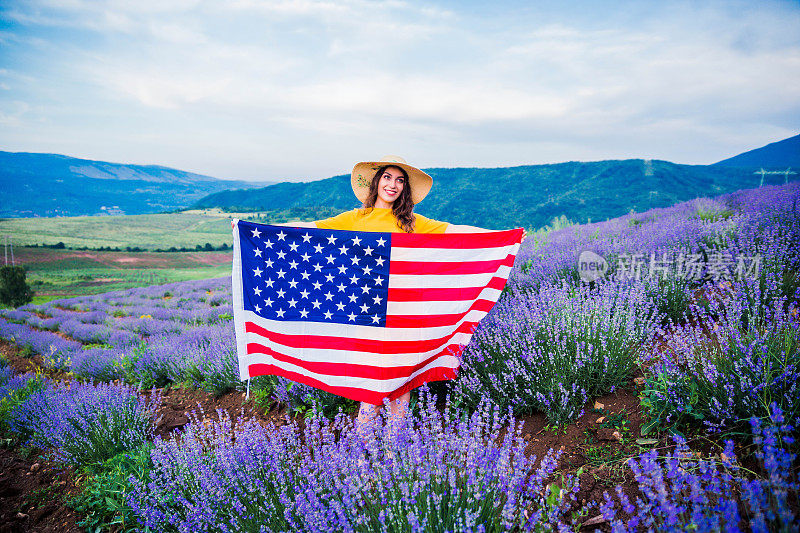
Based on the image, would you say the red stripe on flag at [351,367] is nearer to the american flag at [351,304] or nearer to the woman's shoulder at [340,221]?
the american flag at [351,304]

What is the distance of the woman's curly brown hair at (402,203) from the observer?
3.27 meters

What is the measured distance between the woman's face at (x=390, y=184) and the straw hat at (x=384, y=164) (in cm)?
7

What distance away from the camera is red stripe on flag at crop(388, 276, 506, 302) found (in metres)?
2.92

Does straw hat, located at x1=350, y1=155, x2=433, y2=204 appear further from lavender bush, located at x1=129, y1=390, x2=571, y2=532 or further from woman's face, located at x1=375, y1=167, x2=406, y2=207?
lavender bush, located at x1=129, y1=390, x2=571, y2=532

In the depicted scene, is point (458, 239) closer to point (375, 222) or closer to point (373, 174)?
point (375, 222)

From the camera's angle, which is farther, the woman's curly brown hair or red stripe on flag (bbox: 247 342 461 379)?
the woman's curly brown hair

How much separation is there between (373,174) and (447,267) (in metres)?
1.30

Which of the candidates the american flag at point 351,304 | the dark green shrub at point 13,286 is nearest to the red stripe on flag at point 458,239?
the american flag at point 351,304

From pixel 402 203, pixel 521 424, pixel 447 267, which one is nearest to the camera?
pixel 521 424

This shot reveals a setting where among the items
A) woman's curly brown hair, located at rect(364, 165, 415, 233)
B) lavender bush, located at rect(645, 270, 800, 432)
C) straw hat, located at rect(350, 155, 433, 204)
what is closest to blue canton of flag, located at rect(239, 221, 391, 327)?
woman's curly brown hair, located at rect(364, 165, 415, 233)

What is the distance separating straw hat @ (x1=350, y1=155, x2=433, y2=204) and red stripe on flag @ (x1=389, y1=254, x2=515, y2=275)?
0.84m

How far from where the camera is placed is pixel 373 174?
3.70m

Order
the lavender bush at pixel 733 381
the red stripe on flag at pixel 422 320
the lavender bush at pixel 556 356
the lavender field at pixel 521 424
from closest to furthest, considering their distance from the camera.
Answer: the lavender field at pixel 521 424
the lavender bush at pixel 733 381
the lavender bush at pixel 556 356
the red stripe on flag at pixel 422 320

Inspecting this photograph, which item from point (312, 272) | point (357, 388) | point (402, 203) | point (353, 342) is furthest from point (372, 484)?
point (402, 203)
